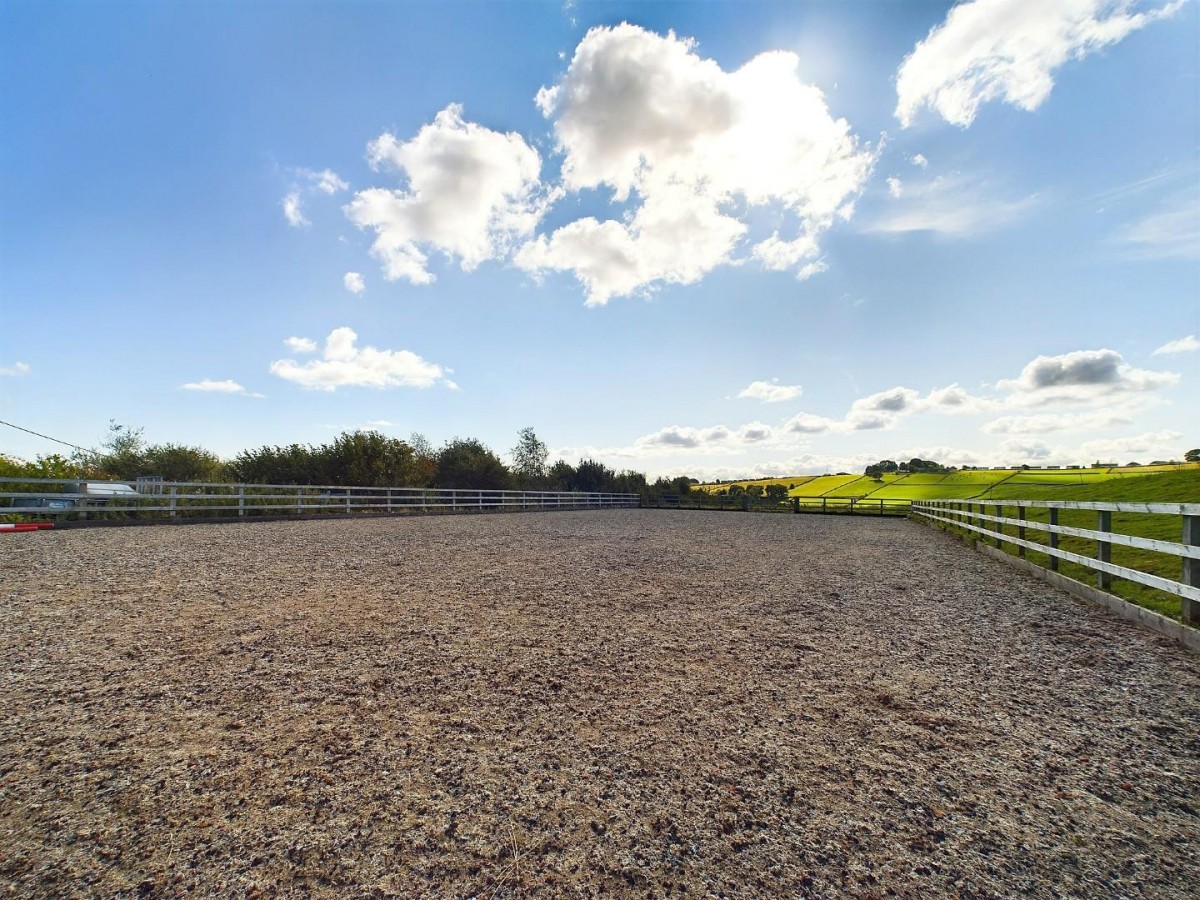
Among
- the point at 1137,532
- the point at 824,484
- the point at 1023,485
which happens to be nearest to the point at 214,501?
the point at 1137,532

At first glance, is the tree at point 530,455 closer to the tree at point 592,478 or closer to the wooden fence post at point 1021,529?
the tree at point 592,478

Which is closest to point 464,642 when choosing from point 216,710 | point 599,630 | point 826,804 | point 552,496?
point 599,630

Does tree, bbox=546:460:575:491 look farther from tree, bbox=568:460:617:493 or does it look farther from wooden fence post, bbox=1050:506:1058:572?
wooden fence post, bbox=1050:506:1058:572

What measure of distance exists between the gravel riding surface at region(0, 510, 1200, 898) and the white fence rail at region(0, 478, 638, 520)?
9.86 metres

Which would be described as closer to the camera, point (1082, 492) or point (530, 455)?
point (1082, 492)

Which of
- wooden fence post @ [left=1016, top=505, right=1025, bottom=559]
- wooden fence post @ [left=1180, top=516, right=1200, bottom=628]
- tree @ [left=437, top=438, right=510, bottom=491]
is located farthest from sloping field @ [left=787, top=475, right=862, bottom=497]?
wooden fence post @ [left=1180, top=516, right=1200, bottom=628]

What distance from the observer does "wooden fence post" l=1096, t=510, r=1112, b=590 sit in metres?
6.18

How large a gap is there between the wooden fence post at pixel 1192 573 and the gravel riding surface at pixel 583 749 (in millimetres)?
395

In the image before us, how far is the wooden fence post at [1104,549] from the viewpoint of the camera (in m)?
6.18

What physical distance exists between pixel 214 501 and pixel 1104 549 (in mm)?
25187

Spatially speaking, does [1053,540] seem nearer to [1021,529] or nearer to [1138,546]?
[1021,529]

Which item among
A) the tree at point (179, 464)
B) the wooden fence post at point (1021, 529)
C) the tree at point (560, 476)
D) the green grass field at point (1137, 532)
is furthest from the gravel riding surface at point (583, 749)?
the tree at point (560, 476)

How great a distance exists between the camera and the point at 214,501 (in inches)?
802

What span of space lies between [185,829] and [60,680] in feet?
8.13
